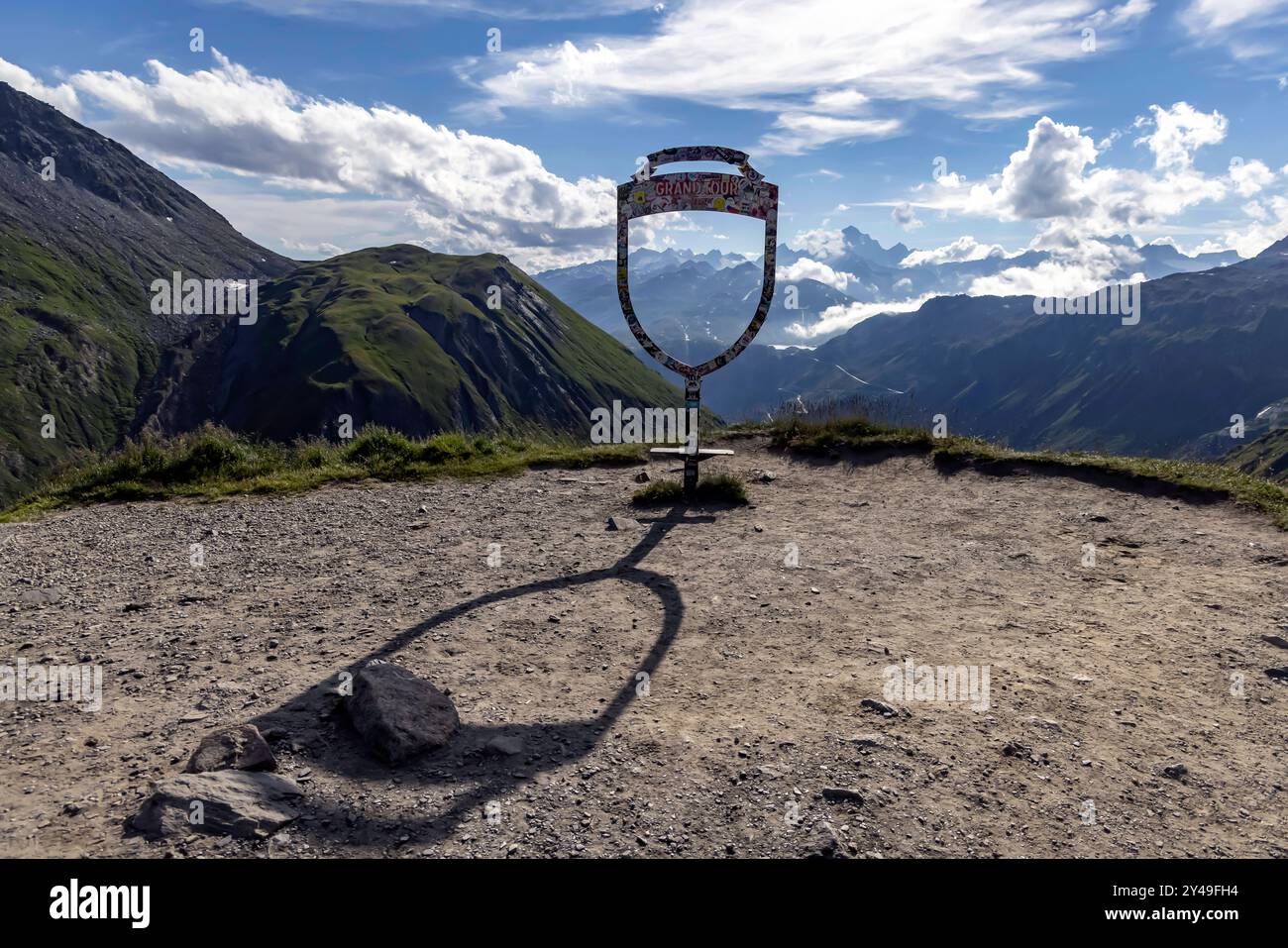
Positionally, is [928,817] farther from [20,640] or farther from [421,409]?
[421,409]

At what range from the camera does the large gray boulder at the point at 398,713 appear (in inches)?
224

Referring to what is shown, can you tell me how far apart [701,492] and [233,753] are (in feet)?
31.5

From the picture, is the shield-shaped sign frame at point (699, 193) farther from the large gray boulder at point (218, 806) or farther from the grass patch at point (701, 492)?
the large gray boulder at point (218, 806)

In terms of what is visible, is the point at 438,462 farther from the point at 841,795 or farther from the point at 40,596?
the point at 841,795

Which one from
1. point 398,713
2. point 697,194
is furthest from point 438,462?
point 398,713

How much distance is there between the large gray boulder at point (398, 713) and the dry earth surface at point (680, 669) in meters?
0.14

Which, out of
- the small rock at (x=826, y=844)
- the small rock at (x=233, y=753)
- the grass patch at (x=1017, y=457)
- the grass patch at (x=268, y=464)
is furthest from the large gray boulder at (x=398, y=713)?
the grass patch at (x=1017, y=457)

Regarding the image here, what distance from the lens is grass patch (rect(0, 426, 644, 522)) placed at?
13.7 metres

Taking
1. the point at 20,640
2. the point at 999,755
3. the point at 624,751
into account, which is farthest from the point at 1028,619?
the point at 20,640

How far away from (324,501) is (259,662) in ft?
21.2

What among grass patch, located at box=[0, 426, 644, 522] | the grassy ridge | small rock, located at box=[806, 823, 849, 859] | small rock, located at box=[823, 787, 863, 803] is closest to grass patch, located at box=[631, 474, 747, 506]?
the grassy ridge

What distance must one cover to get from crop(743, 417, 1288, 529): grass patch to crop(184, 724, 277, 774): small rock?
1323cm

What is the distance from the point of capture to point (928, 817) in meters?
5.07

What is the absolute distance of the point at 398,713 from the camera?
5883 mm
